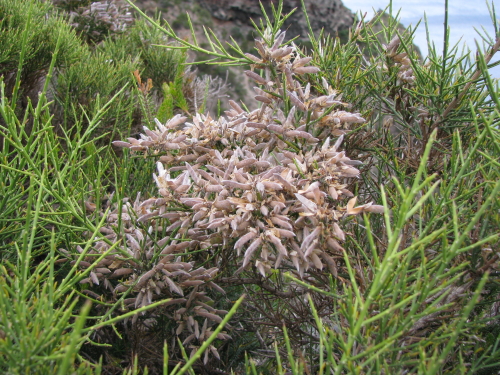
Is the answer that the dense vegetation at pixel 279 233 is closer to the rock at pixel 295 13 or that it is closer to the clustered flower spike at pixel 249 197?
the clustered flower spike at pixel 249 197

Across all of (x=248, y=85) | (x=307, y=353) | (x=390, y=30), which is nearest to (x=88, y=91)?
(x=390, y=30)

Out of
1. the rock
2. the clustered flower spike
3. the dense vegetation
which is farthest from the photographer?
the rock

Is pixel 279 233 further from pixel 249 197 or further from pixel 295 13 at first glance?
pixel 295 13

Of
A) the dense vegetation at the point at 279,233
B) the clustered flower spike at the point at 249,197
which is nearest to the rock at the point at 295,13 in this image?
the dense vegetation at the point at 279,233

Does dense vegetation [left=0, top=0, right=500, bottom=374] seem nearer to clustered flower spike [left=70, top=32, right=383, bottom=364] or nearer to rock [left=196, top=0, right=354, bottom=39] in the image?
clustered flower spike [left=70, top=32, right=383, bottom=364]

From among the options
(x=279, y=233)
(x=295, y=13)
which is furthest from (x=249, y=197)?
(x=295, y=13)

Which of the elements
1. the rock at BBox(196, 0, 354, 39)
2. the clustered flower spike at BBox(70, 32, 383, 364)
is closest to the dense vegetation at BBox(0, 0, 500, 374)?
the clustered flower spike at BBox(70, 32, 383, 364)

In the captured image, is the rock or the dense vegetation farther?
the rock

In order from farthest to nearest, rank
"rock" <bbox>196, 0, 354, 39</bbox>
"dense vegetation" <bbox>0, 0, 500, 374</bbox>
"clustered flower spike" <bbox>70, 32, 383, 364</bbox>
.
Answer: "rock" <bbox>196, 0, 354, 39</bbox>
"clustered flower spike" <bbox>70, 32, 383, 364</bbox>
"dense vegetation" <bbox>0, 0, 500, 374</bbox>

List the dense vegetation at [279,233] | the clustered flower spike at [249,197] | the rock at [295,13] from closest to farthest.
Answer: the dense vegetation at [279,233] < the clustered flower spike at [249,197] < the rock at [295,13]
